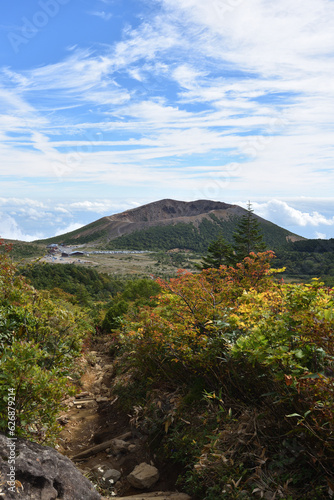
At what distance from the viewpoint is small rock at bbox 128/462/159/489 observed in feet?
13.2

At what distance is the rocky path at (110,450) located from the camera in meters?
4.03

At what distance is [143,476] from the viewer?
13.4 ft

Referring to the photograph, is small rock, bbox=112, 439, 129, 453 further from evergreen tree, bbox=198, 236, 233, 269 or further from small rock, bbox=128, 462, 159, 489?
evergreen tree, bbox=198, 236, 233, 269

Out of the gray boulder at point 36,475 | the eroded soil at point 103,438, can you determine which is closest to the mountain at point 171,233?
the eroded soil at point 103,438

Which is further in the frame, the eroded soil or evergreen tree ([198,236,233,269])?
evergreen tree ([198,236,233,269])

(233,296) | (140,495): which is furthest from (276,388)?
(233,296)

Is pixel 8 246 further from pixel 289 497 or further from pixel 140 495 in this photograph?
pixel 289 497

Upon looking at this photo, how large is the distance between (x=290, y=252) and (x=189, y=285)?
9669cm

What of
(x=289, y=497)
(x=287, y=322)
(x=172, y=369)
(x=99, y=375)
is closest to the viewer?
(x=289, y=497)

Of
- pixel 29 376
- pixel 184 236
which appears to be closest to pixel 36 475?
pixel 29 376

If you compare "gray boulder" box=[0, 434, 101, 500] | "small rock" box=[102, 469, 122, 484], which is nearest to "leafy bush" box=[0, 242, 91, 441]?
"gray boulder" box=[0, 434, 101, 500]

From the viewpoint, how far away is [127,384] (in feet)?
21.1

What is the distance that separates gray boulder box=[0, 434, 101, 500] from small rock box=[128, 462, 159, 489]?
772mm
